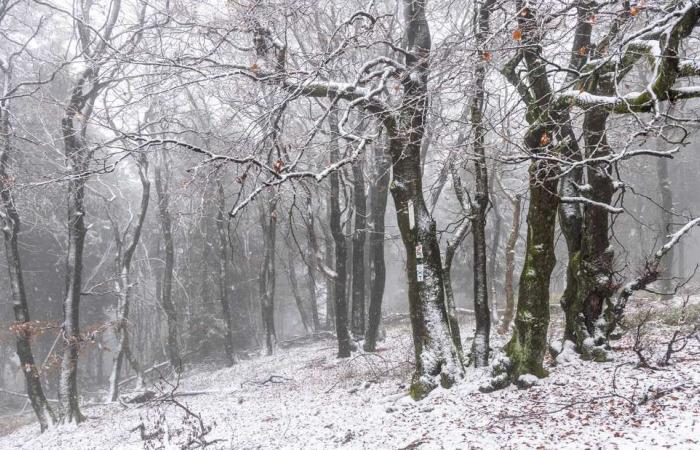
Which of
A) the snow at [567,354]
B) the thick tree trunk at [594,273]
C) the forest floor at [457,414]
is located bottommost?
the forest floor at [457,414]

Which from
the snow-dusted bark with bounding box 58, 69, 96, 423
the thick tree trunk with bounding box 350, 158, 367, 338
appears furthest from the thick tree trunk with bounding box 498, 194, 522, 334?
the snow-dusted bark with bounding box 58, 69, 96, 423

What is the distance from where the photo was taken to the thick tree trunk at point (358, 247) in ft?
49.8

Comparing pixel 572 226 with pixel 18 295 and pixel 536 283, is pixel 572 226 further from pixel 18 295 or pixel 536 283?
pixel 18 295

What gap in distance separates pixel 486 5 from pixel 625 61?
237cm

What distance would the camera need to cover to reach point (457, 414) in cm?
693

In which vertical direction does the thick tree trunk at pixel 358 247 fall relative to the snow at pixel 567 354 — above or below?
above

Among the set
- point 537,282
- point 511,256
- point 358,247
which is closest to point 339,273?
point 358,247

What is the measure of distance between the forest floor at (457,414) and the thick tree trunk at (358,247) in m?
3.76

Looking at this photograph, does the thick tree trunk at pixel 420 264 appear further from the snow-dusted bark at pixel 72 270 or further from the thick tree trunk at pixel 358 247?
the snow-dusted bark at pixel 72 270

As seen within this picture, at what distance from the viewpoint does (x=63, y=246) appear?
79.2 ft

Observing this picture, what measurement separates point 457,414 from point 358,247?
932 centimetres

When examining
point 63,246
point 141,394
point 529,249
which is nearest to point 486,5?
point 529,249

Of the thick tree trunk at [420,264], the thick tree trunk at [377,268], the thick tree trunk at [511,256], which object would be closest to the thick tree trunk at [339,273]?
the thick tree trunk at [377,268]

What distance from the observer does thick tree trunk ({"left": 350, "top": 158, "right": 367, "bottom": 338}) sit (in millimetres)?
15188
